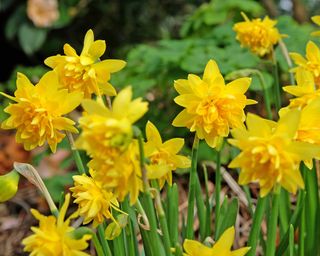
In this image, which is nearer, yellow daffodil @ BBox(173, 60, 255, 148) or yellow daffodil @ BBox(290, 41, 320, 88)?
yellow daffodil @ BBox(173, 60, 255, 148)

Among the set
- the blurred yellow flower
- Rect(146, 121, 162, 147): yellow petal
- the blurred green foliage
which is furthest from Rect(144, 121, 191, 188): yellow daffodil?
the blurred yellow flower

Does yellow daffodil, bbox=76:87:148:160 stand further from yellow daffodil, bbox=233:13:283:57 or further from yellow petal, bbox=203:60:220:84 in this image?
yellow daffodil, bbox=233:13:283:57

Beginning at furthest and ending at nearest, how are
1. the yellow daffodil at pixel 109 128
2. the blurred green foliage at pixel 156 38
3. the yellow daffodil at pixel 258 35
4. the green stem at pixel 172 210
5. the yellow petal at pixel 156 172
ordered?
the blurred green foliage at pixel 156 38 → the yellow daffodil at pixel 258 35 → the green stem at pixel 172 210 → the yellow petal at pixel 156 172 → the yellow daffodil at pixel 109 128

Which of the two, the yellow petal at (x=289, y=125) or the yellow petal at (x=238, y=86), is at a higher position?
the yellow petal at (x=289, y=125)

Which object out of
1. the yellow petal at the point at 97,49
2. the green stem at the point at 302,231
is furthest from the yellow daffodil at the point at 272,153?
the green stem at the point at 302,231

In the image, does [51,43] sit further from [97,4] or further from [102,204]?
[102,204]

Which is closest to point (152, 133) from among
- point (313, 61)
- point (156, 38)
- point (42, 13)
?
point (313, 61)

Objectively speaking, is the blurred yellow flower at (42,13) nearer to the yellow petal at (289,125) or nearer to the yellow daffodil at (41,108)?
the yellow daffodil at (41,108)
